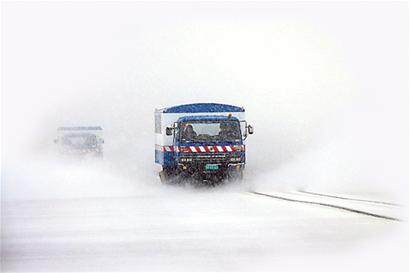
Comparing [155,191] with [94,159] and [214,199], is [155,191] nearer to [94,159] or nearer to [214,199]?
[214,199]

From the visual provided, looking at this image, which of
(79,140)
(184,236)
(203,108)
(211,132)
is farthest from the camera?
(79,140)

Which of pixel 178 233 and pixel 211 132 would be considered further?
pixel 211 132

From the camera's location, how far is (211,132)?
108ft

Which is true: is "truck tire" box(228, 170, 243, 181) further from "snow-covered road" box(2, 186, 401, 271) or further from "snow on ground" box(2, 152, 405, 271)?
"snow-covered road" box(2, 186, 401, 271)

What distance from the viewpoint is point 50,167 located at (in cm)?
4578

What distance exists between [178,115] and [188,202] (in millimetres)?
7199

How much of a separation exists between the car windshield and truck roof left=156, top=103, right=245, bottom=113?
1330cm

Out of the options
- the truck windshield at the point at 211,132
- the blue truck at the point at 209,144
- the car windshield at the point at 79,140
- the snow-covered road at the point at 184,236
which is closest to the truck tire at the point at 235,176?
the blue truck at the point at 209,144

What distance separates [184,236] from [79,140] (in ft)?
99.2

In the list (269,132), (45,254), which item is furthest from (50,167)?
(45,254)

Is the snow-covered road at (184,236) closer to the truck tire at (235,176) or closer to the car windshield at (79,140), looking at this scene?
the truck tire at (235,176)

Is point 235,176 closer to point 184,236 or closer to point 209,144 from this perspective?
point 209,144

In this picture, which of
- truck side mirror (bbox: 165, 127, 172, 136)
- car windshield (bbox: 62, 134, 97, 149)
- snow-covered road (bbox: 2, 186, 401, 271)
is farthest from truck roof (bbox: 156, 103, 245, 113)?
car windshield (bbox: 62, 134, 97, 149)

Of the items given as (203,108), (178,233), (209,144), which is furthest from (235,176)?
(178,233)
